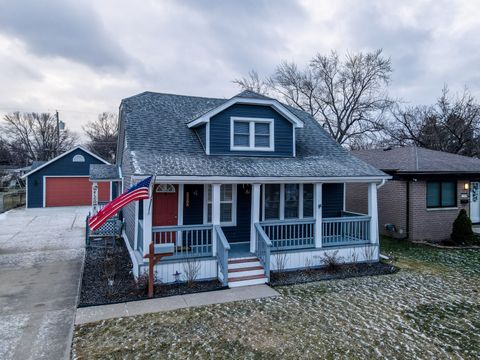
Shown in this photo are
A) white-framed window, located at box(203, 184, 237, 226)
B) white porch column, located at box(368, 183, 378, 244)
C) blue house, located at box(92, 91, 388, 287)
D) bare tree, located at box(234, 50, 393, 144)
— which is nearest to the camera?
blue house, located at box(92, 91, 388, 287)

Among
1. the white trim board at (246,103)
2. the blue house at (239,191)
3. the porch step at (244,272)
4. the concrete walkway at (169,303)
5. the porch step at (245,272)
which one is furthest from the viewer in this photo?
the white trim board at (246,103)

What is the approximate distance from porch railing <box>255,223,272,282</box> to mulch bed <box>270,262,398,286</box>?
426 millimetres

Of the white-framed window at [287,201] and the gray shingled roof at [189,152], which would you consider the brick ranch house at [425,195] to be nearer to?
the gray shingled roof at [189,152]

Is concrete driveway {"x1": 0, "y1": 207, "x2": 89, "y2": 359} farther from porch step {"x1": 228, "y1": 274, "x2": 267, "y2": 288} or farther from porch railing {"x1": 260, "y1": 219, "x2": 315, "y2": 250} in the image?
porch railing {"x1": 260, "y1": 219, "x2": 315, "y2": 250}

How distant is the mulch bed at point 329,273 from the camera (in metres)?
8.34

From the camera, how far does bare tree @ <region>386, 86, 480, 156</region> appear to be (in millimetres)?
25250

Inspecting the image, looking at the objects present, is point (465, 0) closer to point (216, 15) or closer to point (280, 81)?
point (216, 15)

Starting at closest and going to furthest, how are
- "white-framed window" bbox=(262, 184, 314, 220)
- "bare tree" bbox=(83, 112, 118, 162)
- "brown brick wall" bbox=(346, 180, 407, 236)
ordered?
"white-framed window" bbox=(262, 184, 314, 220) → "brown brick wall" bbox=(346, 180, 407, 236) → "bare tree" bbox=(83, 112, 118, 162)

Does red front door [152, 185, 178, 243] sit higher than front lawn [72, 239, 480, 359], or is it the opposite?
red front door [152, 185, 178, 243]

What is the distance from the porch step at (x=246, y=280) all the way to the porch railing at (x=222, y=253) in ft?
0.57

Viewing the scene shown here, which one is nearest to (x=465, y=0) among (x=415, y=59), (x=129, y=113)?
(x=415, y=59)

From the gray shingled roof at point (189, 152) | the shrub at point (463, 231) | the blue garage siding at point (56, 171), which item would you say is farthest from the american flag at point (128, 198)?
the blue garage siding at point (56, 171)

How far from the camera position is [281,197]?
11016 mm

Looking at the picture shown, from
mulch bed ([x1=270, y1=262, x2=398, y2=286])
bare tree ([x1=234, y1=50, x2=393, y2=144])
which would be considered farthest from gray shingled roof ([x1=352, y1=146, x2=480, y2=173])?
bare tree ([x1=234, y1=50, x2=393, y2=144])
